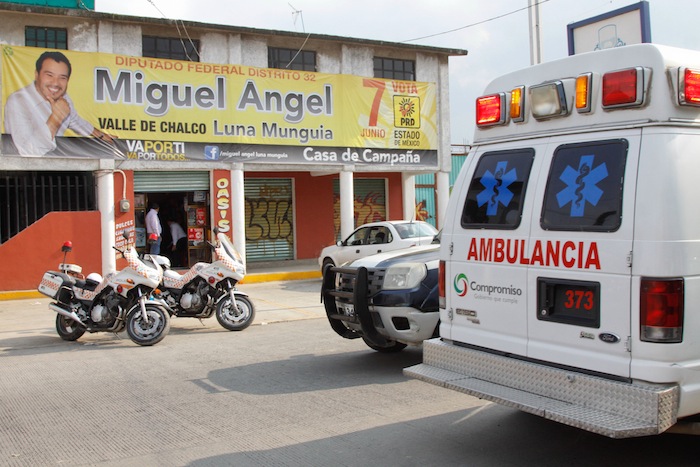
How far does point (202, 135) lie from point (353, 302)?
1154 centimetres

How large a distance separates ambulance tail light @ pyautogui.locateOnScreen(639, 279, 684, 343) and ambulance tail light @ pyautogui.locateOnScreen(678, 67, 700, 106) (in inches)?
44.2

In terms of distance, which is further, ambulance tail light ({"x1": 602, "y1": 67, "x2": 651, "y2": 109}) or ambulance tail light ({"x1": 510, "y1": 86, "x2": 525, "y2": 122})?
ambulance tail light ({"x1": 510, "y1": 86, "x2": 525, "y2": 122})

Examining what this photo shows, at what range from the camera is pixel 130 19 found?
17.2 meters

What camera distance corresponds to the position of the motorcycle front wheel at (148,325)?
375 inches

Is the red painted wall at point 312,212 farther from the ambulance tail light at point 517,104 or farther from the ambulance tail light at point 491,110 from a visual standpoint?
the ambulance tail light at point 517,104

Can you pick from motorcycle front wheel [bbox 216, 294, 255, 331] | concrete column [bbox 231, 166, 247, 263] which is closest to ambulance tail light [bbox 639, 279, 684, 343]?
motorcycle front wheel [bbox 216, 294, 255, 331]

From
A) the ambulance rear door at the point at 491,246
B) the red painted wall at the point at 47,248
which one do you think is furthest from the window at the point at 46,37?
the ambulance rear door at the point at 491,246

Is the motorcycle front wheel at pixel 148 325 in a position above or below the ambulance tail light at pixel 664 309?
below

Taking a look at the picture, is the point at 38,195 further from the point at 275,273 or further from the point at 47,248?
the point at 275,273

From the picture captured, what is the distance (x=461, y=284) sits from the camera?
5363mm

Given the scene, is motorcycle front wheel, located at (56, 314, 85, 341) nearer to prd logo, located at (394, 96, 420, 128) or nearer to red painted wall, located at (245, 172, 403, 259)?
red painted wall, located at (245, 172, 403, 259)

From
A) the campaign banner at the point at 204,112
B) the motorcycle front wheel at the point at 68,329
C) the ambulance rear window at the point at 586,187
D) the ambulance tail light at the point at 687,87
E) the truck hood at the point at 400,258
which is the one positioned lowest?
the motorcycle front wheel at the point at 68,329

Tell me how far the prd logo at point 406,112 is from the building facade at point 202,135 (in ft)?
0.15

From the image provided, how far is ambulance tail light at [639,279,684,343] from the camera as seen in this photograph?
3.90 metres
